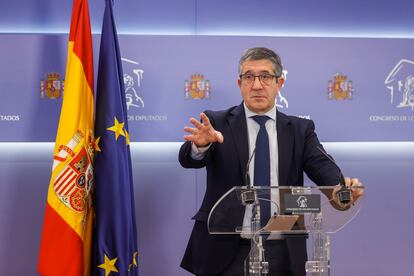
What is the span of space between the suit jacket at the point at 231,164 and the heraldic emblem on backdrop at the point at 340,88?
896mm

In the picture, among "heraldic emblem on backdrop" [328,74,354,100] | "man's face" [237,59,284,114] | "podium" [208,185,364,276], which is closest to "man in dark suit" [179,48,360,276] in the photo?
"man's face" [237,59,284,114]

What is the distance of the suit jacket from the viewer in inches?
94.3

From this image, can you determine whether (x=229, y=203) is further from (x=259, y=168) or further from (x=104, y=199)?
(x=104, y=199)

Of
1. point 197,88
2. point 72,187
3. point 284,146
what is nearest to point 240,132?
point 284,146

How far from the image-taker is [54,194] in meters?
2.92

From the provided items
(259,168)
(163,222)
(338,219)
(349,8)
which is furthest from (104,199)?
(349,8)

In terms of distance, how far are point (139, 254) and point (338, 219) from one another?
6.30 feet

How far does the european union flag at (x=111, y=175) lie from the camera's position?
2.94 m

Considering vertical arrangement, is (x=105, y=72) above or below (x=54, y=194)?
above

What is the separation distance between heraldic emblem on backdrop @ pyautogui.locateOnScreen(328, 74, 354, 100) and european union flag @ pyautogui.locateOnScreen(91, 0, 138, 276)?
1463mm

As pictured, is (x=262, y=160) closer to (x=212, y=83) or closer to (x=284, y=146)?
(x=284, y=146)

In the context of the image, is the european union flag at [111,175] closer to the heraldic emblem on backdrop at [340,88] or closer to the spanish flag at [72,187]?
the spanish flag at [72,187]

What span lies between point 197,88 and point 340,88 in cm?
101

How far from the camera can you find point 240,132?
256 cm
